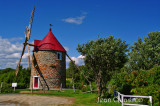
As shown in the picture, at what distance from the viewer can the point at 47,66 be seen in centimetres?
3030

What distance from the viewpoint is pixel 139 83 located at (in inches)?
621

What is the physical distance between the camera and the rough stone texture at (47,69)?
99.0ft

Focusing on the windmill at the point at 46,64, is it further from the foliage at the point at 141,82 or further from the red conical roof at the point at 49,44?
the foliage at the point at 141,82

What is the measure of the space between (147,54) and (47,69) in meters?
19.3

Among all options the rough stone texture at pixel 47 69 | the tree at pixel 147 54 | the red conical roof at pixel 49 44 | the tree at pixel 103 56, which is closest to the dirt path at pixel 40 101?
the tree at pixel 103 56

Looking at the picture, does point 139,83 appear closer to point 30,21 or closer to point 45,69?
point 45,69

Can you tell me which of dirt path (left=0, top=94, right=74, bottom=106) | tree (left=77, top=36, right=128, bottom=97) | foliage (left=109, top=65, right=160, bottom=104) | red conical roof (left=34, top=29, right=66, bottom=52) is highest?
red conical roof (left=34, top=29, right=66, bottom=52)

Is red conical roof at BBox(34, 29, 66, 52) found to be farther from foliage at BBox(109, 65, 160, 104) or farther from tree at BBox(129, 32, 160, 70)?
foliage at BBox(109, 65, 160, 104)

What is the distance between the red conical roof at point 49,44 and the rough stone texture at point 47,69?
823 mm

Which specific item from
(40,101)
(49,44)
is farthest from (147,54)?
(40,101)

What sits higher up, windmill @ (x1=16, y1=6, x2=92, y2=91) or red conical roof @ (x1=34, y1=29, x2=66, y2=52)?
red conical roof @ (x1=34, y1=29, x2=66, y2=52)

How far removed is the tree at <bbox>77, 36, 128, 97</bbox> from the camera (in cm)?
1639

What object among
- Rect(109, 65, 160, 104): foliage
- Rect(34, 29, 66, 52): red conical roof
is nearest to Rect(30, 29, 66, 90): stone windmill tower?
Rect(34, 29, 66, 52): red conical roof

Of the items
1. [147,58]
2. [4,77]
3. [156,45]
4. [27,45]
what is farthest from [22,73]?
[156,45]
